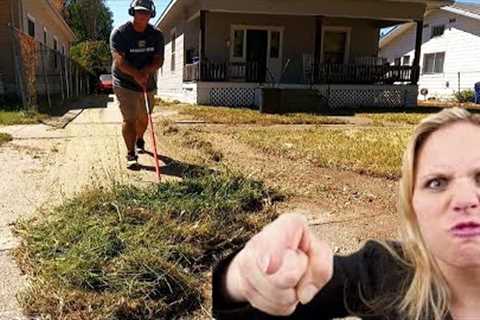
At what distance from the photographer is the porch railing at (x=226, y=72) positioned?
16812mm

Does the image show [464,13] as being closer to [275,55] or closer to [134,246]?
[275,55]

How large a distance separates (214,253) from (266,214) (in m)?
0.86

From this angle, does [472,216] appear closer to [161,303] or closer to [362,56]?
[161,303]

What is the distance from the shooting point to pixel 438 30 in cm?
2917

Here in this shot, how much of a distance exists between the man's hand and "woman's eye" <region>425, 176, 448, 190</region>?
1.43 ft

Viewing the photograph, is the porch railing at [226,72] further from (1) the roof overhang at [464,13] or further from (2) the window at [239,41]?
(1) the roof overhang at [464,13]

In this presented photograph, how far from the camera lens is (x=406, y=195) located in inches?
53.9

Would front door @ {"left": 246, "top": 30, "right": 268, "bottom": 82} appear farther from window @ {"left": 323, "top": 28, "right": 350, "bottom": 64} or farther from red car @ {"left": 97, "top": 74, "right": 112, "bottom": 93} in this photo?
red car @ {"left": 97, "top": 74, "right": 112, "bottom": 93}

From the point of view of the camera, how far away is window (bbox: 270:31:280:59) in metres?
19.1

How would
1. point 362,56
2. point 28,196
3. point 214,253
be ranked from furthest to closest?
point 362,56 → point 28,196 → point 214,253

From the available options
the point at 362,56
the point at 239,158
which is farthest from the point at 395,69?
the point at 239,158

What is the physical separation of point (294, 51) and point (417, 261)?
18.5 meters

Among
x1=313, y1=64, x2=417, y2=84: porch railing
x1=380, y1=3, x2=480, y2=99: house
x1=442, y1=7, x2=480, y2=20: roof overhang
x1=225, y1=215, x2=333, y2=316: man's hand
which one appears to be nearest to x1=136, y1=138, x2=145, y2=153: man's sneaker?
x1=225, y1=215, x2=333, y2=316: man's hand

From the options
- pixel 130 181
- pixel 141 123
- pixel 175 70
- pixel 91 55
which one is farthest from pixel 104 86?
pixel 130 181
